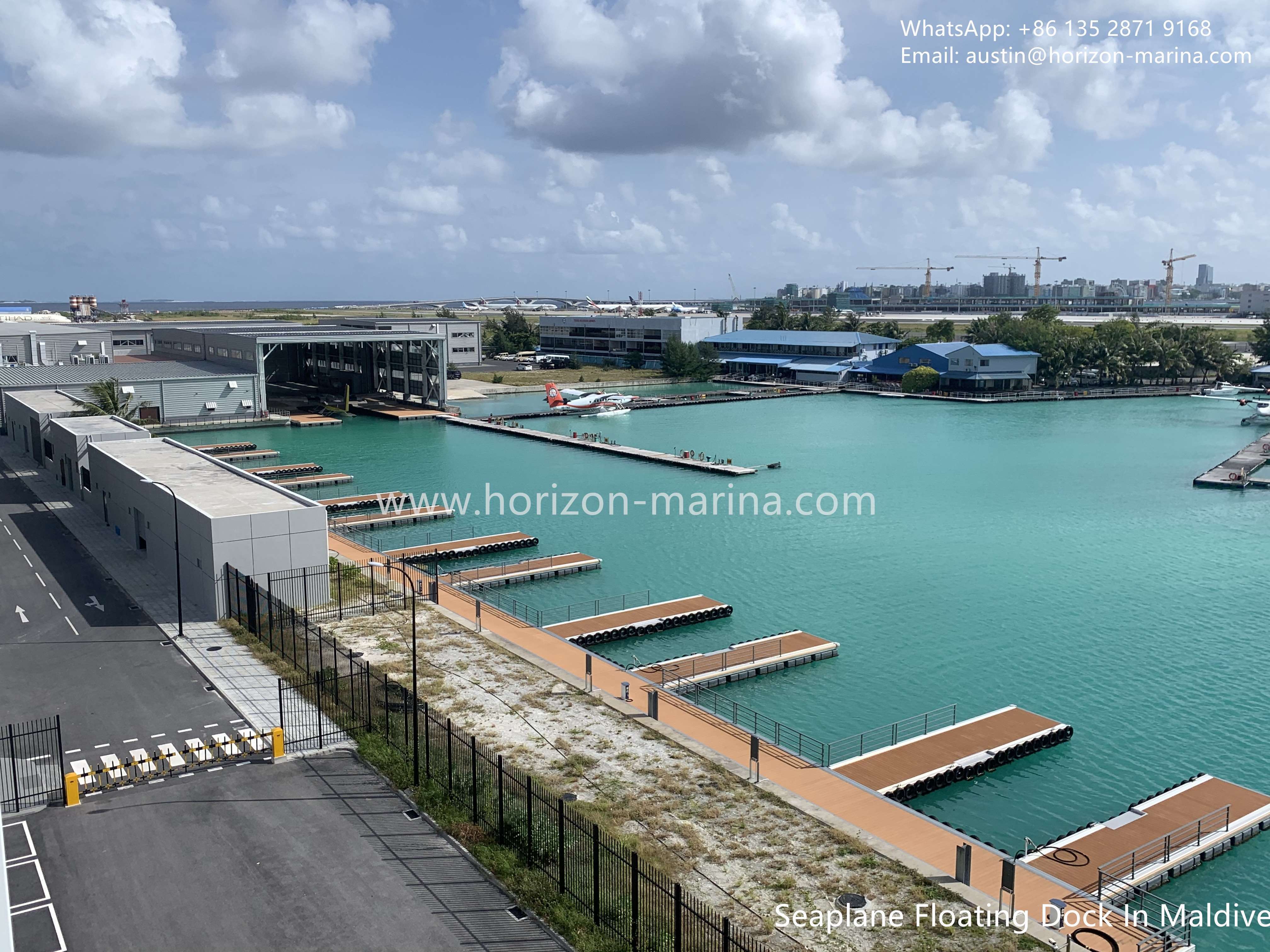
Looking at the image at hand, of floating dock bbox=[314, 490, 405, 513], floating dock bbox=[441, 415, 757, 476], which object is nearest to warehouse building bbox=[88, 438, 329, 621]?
floating dock bbox=[314, 490, 405, 513]

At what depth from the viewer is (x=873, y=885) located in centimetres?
1802

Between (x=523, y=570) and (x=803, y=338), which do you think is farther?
(x=803, y=338)

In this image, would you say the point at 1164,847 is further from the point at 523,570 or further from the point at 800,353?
the point at 800,353

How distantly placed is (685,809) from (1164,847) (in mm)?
9937

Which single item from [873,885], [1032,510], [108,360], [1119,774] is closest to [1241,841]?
[1119,774]

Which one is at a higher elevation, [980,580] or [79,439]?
[79,439]

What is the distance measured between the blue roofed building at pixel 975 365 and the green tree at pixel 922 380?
2.18 feet

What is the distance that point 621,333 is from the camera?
150875mm

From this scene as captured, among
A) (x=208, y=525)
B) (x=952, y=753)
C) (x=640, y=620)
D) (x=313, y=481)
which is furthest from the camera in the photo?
(x=313, y=481)

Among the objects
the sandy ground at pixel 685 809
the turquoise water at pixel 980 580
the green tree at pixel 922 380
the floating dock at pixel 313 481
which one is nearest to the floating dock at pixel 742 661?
the turquoise water at pixel 980 580

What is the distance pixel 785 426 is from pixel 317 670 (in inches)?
2767

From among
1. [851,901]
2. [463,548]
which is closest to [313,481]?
[463,548]

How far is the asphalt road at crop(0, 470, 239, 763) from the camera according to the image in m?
25.0

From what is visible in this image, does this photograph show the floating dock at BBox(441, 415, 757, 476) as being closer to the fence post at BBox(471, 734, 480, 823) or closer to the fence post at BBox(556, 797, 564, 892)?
the fence post at BBox(471, 734, 480, 823)
